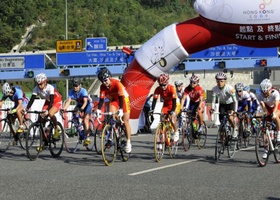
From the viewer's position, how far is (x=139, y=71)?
66.3 feet

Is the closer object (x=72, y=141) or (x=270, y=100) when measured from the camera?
(x=270, y=100)

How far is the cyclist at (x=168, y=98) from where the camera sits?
1479 centimetres

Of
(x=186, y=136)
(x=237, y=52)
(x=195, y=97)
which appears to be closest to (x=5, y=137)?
(x=186, y=136)

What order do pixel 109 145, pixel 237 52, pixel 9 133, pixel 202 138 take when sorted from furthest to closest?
1. pixel 237 52
2. pixel 202 138
3. pixel 9 133
4. pixel 109 145

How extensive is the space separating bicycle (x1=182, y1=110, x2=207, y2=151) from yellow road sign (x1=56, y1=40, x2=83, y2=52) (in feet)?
98.4

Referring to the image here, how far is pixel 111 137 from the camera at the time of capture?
13.0m

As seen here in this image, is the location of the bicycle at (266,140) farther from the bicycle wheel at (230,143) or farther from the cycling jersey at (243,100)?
the cycling jersey at (243,100)

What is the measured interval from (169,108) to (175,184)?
17.3 feet

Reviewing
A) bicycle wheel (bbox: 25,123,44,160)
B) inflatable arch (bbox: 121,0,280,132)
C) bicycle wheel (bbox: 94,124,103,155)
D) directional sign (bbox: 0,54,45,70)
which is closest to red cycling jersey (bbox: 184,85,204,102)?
inflatable arch (bbox: 121,0,280,132)

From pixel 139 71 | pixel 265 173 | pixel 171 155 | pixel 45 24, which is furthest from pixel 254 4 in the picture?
pixel 45 24

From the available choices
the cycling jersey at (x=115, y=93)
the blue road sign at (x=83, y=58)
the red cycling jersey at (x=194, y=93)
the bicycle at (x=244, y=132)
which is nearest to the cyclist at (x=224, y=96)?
the bicycle at (x=244, y=132)

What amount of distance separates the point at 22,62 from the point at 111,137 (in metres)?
34.3

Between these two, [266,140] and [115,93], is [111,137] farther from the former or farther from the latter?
[266,140]

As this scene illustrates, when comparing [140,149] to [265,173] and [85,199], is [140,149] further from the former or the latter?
[85,199]
